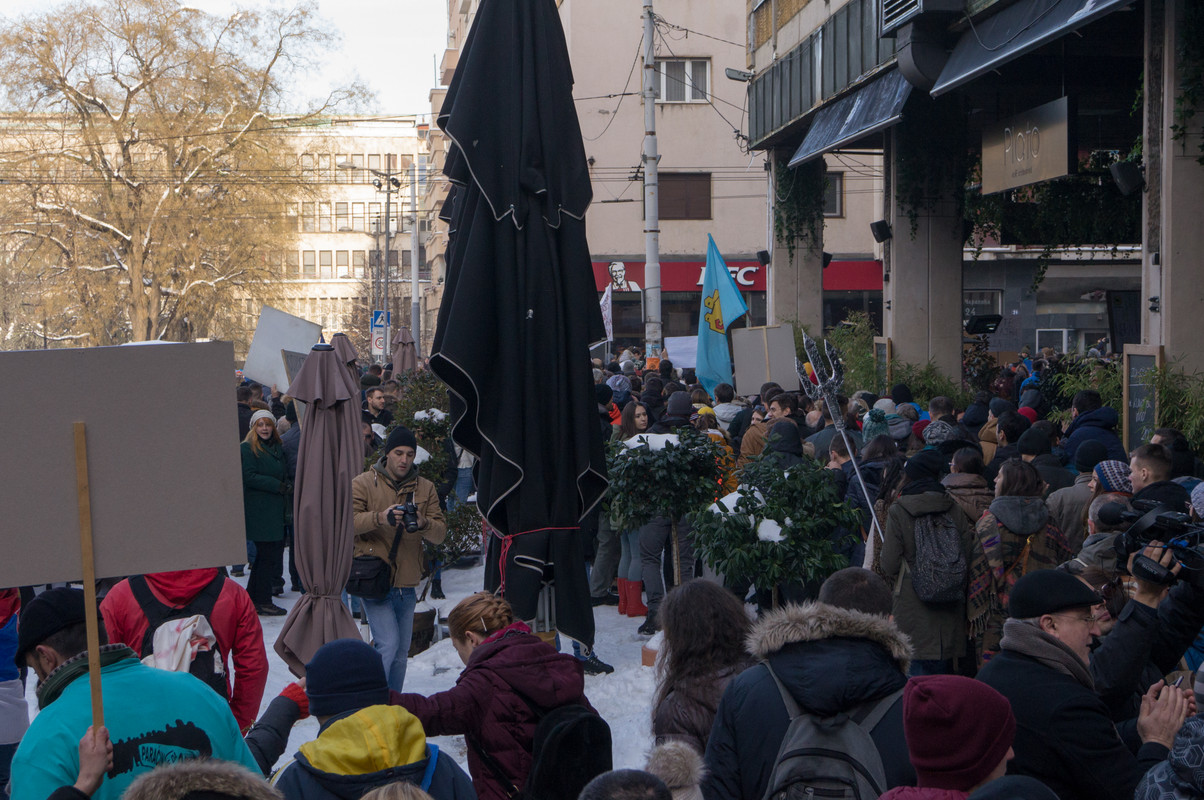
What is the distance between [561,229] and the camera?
5520 mm

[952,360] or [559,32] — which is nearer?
[559,32]

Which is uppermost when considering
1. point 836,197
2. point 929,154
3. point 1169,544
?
point 836,197

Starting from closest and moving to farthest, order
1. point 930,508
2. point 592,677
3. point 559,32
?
point 559,32
point 930,508
point 592,677

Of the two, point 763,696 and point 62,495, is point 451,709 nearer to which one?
point 763,696

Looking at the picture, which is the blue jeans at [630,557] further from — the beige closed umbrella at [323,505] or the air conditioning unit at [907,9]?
the air conditioning unit at [907,9]

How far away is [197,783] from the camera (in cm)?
244

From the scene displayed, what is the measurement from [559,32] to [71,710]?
12.7 ft

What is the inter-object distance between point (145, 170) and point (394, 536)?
32.3 m

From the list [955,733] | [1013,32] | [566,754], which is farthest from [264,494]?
[1013,32]

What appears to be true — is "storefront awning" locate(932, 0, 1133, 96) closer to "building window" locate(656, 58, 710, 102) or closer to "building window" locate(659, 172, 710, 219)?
"building window" locate(659, 172, 710, 219)

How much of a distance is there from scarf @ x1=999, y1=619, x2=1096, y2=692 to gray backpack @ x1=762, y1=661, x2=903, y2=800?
74 centimetres

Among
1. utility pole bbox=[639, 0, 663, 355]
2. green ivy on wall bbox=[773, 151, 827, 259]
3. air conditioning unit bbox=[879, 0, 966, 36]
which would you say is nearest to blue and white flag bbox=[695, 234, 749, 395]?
air conditioning unit bbox=[879, 0, 966, 36]

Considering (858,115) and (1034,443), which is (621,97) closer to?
(858,115)

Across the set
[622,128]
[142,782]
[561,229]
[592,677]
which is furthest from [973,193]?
[622,128]
